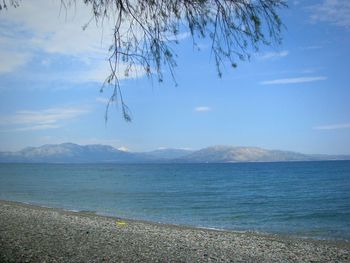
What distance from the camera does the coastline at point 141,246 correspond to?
12.2m

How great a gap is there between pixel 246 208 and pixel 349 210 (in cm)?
885

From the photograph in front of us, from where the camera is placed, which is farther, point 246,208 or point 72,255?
point 246,208

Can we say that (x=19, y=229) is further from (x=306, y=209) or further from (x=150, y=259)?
(x=306, y=209)

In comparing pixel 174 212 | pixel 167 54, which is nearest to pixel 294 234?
pixel 174 212

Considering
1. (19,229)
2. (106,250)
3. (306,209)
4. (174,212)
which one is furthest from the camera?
(306,209)

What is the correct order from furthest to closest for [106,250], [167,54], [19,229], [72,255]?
[19,229] < [106,250] < [72,255] < [167,54]

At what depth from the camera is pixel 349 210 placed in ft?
110

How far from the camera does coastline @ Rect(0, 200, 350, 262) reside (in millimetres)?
12234

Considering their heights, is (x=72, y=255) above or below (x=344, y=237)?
above

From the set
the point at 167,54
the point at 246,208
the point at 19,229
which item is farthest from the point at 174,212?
the point at 167,54

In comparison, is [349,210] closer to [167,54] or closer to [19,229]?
[19,229]

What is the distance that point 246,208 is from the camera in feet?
118

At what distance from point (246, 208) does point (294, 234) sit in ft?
44.6

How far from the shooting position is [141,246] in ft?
47.8
